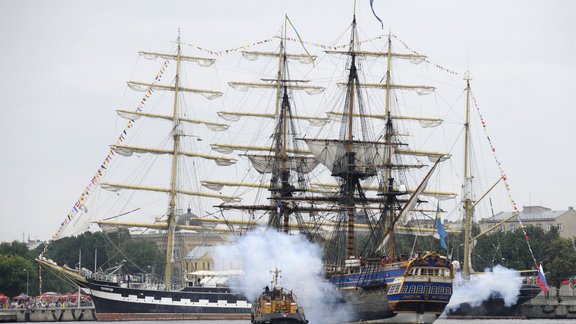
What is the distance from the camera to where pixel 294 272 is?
114250mm

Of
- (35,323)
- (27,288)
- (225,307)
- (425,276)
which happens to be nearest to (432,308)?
(425,276)

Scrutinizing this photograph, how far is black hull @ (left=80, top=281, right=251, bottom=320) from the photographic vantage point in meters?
148

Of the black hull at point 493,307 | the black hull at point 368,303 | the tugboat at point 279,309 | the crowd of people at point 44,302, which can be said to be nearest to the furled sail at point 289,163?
the black hull at point 368,303

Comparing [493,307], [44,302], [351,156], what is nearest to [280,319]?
[351,156]

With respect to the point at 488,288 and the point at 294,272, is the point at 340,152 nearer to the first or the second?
the point at 294,272

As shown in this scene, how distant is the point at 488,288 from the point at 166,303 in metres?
40.1

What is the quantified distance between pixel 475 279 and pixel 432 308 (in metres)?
45.2

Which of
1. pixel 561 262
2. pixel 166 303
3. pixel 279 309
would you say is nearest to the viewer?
pixel 279 309

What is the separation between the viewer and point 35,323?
148 meters

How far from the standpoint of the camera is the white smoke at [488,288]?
152 meters

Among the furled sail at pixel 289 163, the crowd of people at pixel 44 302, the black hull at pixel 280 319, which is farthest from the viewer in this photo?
the crowd of people at pixel 44 302

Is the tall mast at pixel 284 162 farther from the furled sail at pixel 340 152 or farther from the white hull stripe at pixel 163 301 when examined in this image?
the white hull stripe at pixel 163 301

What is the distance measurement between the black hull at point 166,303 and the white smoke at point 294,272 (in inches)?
1233

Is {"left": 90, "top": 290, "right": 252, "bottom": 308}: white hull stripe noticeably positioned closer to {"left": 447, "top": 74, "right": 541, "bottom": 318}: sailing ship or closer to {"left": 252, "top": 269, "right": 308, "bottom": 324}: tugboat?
{"left": 447, "top": 74, "right": 541, "bottom": 318}: sailing ship
